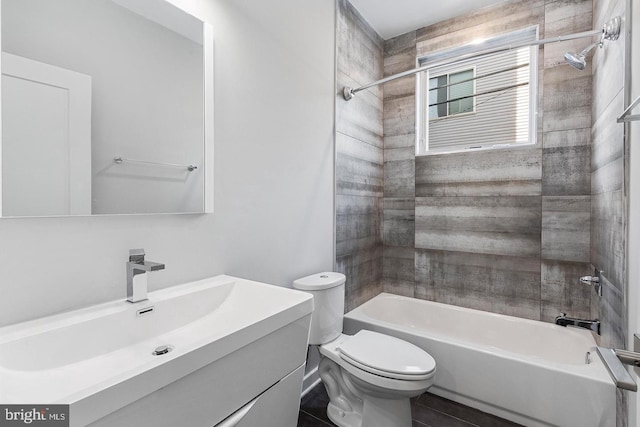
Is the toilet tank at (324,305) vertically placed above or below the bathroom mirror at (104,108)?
below

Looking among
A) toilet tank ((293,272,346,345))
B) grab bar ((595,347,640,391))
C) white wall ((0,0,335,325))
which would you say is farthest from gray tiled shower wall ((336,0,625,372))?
grab bar ((595,347,640,391))

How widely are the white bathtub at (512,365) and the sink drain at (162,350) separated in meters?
1.49

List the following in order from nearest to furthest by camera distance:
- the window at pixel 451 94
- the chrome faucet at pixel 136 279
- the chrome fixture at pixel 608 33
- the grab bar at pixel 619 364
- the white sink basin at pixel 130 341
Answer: the grab bar at pixel 619 364 → the white sink basin at pixel 130 341 → the chrome faucet at pixel 136 279 → the chrome fixture at pixel 608 33 → the window at pixel 451 94

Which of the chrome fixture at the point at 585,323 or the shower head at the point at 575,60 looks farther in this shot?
the chrome fixture at the point at 585,323

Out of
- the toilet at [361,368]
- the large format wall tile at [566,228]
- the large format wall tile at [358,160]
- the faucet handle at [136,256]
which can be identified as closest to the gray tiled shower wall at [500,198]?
the large format wall tile at [566,228]

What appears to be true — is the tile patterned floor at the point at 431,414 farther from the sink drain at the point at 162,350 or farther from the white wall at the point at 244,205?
the sink drain at the point at 162,350

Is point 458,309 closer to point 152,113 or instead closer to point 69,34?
point 152,113

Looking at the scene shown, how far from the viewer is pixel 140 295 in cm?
107

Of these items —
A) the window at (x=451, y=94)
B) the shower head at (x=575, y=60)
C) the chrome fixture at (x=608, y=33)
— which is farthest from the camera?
the window at (x=451, y=94)

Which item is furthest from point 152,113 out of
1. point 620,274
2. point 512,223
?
point 512,223

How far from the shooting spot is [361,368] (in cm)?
151

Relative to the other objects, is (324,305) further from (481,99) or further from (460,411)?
(481,99)

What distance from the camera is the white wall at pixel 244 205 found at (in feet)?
3.11

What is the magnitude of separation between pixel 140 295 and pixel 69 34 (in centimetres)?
88
